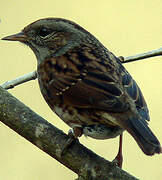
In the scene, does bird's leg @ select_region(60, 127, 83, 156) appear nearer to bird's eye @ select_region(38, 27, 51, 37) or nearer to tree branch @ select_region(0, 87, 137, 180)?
tree branch @ select_region(0, 87, 137, 180)

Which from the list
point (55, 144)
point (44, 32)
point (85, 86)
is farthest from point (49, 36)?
point (55, 144)

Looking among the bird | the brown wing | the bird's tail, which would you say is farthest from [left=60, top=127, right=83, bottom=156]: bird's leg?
the bird's tail

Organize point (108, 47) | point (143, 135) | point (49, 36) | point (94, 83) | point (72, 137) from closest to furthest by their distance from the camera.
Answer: point (143, 135), point (72, 137), point (94, 83), point (49, 36), point (108, 47)

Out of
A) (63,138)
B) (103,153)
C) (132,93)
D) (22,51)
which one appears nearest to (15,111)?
(63,138)

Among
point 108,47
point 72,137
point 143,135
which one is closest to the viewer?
point 143,135

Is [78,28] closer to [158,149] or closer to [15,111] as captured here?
[15,111]

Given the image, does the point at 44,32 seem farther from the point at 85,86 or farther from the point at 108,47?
the point at 108,47

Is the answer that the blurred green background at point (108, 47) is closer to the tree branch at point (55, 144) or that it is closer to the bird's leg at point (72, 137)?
the bird's leg at point (72, 137)
